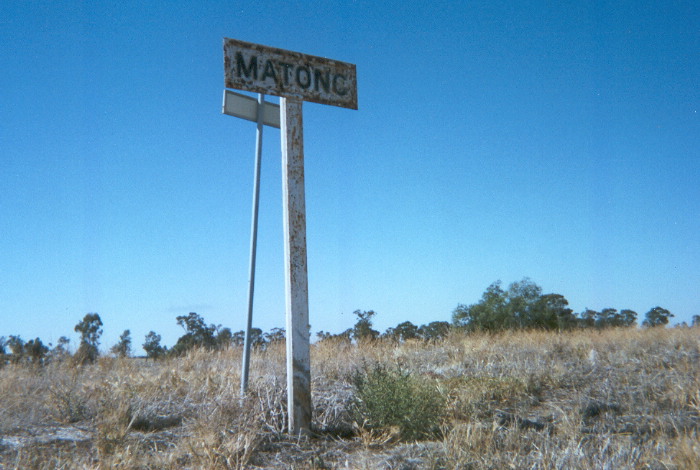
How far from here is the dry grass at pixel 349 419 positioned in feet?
13.2

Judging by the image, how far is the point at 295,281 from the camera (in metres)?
4.95

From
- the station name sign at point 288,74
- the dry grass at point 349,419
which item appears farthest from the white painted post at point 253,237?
the station name sign at point 288,74

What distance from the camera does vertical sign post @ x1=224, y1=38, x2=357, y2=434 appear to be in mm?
4914

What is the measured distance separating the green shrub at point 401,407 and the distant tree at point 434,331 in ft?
23.6

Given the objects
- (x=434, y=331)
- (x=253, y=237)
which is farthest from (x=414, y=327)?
(x=253, y=237)

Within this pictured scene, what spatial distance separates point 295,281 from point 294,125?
145cm

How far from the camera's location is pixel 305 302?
16.4 ft

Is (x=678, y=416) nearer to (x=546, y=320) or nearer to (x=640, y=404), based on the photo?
(x=640, y=404)

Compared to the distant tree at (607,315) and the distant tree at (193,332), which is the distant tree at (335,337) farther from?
the distant tree at (607,315)

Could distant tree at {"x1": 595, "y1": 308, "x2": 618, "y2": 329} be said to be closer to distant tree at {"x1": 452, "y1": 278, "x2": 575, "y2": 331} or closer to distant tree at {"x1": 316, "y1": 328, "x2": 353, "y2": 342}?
distant tree at {"x1": 452, "y1": 278, "x2": 575, "y2": 331}

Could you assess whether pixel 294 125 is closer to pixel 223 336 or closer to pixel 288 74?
pixel 288 74

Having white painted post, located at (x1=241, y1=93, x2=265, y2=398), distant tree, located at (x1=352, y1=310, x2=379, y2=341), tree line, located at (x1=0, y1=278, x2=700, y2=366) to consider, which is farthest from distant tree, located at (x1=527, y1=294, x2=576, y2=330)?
white painted post, located at (x1=241, y1=93, x2=265, y2=398)

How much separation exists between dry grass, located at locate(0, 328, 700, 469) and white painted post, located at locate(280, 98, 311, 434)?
0.95ft

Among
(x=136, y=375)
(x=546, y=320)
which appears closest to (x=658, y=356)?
(x=136, y=375)
